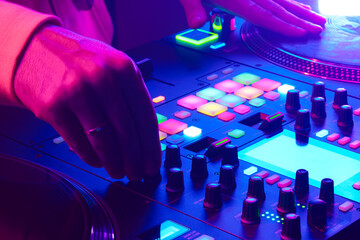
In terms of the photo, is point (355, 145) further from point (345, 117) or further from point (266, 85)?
point (266, 85)

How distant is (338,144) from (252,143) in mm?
186

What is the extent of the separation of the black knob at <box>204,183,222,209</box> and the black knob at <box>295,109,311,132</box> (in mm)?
347

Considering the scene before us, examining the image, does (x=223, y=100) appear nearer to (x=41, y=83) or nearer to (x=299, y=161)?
(x=299, y=161)

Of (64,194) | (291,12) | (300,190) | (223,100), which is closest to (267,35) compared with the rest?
(291,12)

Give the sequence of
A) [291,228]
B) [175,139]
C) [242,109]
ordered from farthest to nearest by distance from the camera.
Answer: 1. [242,109]
2. [175,139]
3. [291,228]

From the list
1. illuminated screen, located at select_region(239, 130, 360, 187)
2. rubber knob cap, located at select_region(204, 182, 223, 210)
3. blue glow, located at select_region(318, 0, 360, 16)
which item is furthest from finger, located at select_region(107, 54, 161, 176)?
blue glow, located at select_region(318, 0, 360, 16)

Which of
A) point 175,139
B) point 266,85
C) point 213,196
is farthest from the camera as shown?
point 266,85

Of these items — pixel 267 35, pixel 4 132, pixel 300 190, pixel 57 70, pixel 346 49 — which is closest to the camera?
pixel 57 70

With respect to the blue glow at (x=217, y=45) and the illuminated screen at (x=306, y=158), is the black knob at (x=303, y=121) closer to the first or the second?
the illuminated screen at (x=306, y=158)

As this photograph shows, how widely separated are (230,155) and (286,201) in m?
0.19

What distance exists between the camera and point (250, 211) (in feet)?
3.67

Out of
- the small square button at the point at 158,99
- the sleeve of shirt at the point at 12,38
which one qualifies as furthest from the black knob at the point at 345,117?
the sleeve of shirt at the point at 12,38

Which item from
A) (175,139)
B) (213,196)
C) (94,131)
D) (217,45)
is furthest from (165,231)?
(217,45)

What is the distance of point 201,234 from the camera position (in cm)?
111
